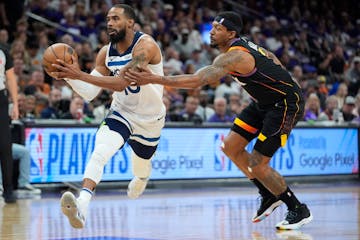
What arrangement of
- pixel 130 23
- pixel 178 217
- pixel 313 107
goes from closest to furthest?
pixel 130 23, pixel 178 217, pixel 313 107

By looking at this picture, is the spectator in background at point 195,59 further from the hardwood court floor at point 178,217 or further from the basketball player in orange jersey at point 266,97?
the basketball player in orange jersey at point 266,97

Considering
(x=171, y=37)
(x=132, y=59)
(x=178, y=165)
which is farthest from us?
(x=171, y=37)

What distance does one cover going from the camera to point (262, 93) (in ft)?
28.4

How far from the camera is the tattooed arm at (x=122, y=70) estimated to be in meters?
7.27

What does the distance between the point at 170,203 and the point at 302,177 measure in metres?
5.59

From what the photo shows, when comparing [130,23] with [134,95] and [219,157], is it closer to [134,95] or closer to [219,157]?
[134,95]

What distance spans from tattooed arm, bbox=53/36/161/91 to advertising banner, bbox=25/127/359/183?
5.90m

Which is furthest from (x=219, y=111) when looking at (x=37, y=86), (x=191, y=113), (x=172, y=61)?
(x=37, y=86)

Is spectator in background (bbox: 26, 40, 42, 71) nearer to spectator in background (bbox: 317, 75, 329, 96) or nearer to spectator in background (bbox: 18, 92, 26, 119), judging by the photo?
spectator in background (bbox: 18, 92, 26, 119)

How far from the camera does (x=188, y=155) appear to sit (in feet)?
50.1

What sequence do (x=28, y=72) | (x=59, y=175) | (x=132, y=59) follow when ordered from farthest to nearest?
(x=28, y=72), (x=59, y=175), (x=132, y=59)

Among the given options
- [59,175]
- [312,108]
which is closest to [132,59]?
[59,175]

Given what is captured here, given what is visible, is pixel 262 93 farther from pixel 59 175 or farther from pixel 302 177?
pixel 302 177

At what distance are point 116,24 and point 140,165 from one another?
5.55ft
